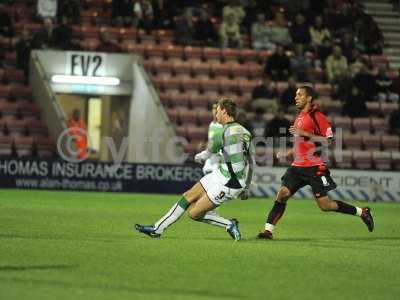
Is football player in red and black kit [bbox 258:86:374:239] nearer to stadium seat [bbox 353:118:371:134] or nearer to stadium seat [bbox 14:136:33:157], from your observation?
stadium seat [bbox 14:136:33:157]

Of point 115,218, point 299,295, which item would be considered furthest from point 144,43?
point 299,295

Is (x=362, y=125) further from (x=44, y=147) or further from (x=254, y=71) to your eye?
(x=44, y=147)

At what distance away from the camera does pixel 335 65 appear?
3072cm

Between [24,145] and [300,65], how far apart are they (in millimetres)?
8462

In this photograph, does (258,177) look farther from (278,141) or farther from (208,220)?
(208,220)

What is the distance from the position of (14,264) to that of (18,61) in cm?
1838

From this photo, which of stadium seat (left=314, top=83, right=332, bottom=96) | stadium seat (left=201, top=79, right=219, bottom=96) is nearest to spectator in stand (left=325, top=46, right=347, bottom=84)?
stadium seat (left=314, top=83, right=332, bottom=96)

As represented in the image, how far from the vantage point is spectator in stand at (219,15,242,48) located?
3048 cm

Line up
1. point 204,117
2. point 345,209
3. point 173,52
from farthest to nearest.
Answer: point 173,52 → point 204,117 → point 345,209

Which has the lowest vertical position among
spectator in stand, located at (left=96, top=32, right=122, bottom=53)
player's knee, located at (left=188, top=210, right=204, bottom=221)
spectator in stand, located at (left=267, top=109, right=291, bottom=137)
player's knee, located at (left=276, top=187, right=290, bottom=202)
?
spectator in stand, located at (left=267, top=109, right=291, bottom=137)

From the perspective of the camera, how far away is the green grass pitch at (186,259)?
29.5 ft

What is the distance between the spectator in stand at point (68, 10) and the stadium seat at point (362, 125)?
8482 mm

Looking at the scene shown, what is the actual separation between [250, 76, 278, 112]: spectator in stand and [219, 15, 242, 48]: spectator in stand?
2.42 meters

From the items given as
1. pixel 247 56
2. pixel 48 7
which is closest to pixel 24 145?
pixel 48 7
